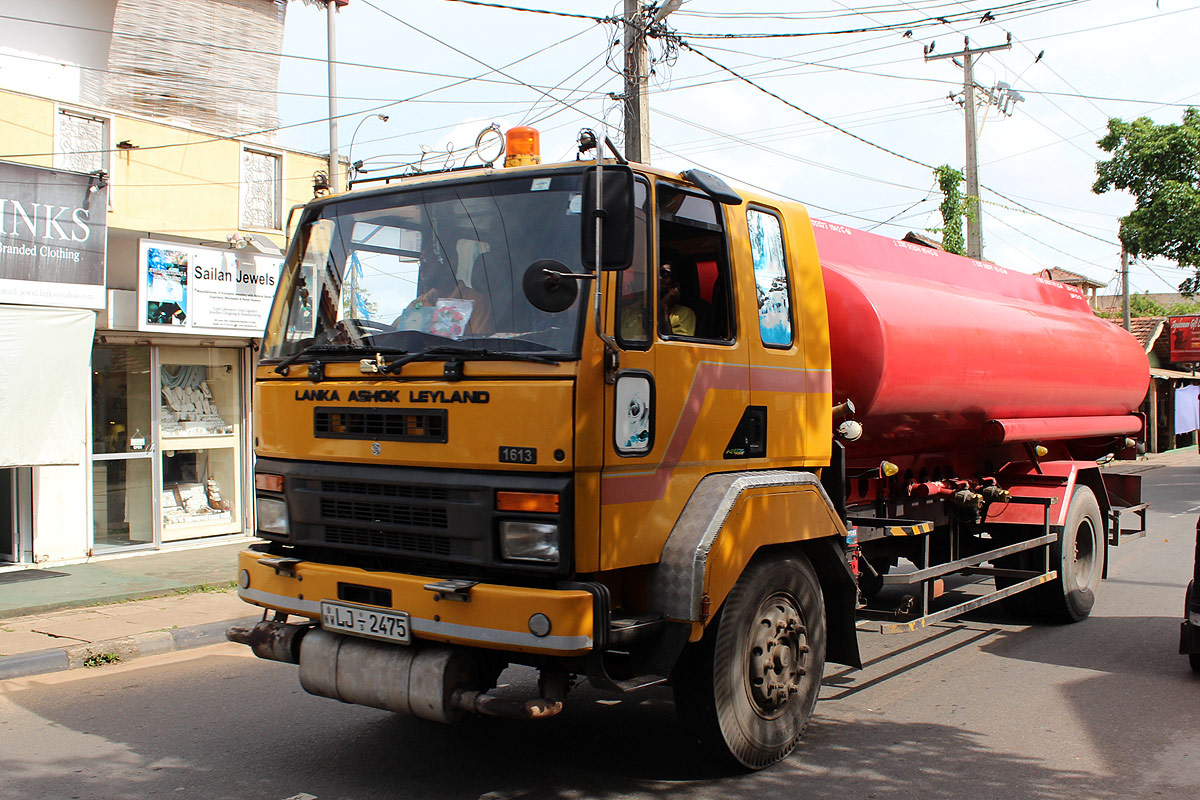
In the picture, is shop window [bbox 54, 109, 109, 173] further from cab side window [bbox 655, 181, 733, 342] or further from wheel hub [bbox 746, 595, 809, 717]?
wheel hub [bbox 746, 595, 809, 717]

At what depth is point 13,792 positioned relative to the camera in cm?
463

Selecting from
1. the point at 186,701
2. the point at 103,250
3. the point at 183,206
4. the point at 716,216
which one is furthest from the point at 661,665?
the point at 183,206

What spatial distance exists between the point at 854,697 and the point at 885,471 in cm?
139

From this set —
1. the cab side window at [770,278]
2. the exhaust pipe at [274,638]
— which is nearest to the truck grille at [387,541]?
the exhaust pipe at [274,638]

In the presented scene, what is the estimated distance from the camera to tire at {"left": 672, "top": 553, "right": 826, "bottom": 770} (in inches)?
178

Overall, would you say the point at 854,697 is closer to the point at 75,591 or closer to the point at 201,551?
the point at 75,591

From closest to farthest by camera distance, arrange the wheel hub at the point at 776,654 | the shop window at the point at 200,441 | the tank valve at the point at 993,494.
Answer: the wheel hub at the point at 776,654
the tank valve at the point at 993,494
the shop window at the point at 200,441

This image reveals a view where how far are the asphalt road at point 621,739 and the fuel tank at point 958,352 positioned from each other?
1.62 meters

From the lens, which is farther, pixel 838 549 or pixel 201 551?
pixel 201 551

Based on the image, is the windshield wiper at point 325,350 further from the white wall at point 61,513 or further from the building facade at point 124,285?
the white wall at point 61,513

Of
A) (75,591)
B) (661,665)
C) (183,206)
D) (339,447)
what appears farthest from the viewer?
(183,206)

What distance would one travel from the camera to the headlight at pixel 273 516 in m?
4.83

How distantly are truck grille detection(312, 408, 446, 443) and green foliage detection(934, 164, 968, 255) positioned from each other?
18663 millimetres

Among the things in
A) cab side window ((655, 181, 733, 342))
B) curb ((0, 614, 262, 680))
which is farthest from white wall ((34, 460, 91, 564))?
cab side window ((655, 181, 733, 342))
